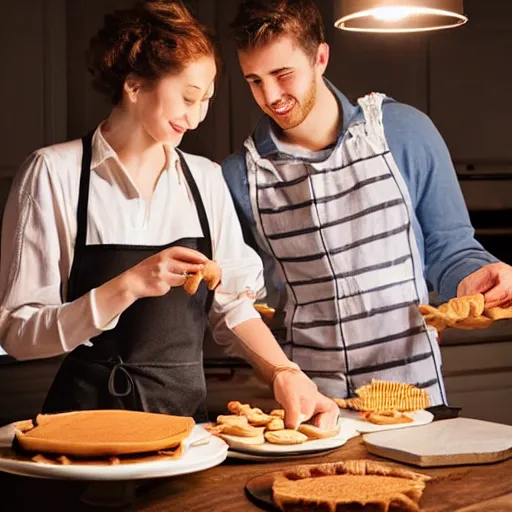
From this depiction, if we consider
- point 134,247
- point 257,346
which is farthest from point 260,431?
point 134,247

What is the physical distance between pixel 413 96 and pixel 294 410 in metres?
1.03

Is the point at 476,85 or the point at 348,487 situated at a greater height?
the point at 476,85

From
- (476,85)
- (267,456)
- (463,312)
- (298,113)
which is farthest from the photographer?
(476,85)

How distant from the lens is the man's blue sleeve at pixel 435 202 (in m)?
2.35

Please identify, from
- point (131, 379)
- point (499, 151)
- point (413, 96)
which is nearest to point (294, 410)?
point (131, 379)

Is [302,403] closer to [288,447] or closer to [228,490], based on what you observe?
[288,447]

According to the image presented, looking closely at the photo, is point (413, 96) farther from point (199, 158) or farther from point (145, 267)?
point (145, 267)

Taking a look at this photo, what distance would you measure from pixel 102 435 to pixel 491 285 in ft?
3.54

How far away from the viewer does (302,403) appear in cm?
185

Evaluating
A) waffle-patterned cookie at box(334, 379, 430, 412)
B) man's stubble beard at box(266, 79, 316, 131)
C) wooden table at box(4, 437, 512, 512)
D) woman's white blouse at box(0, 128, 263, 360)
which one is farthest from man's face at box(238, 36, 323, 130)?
wooden table at box(4, 437, 512, 512)

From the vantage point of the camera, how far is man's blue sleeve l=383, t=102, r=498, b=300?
2.35m

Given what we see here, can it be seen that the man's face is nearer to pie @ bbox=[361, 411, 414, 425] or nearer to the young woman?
the young woman

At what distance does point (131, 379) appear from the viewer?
201 cm

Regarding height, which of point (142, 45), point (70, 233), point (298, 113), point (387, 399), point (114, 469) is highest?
point (142, 45)
